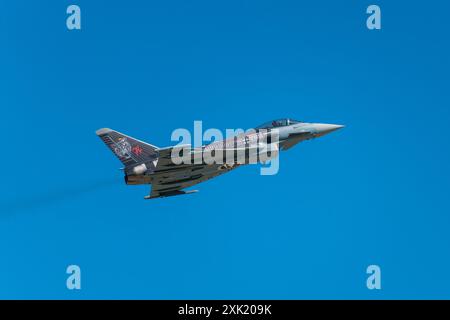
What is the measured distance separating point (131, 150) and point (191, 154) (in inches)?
119

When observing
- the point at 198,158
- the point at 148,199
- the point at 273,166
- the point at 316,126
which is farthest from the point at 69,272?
the point at 316,126

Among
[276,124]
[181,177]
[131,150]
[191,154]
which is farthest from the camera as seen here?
[276,124]

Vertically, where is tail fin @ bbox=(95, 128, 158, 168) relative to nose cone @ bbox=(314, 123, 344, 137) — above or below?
below

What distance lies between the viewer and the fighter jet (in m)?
36.2

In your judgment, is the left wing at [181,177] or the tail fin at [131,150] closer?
the tail fin at [131,150]

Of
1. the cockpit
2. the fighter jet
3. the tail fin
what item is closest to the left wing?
the fighter jet

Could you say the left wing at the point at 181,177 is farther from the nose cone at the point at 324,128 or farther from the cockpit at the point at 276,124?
the nose cone at the point at 324,128

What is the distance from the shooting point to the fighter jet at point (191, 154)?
3619cm

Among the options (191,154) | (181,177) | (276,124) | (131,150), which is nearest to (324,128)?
(276,124)

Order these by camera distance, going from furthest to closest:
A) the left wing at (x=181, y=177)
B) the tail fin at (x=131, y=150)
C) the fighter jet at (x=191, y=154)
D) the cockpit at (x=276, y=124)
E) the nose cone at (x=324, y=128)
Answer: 1. the nose cone at (x=324, y=128)
2. the cockpit at (x=276, y=124)
3. the left wing at (x=181, y=177)
4. the tail fin at (x=131, y=150)
5. the fighter jet at (x=191, y=154)

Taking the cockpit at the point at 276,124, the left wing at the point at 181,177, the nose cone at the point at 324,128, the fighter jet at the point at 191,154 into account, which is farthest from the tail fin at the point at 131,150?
the nose cone at the point at 324,128

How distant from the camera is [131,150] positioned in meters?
36.5

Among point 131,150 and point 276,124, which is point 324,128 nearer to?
point 276,124

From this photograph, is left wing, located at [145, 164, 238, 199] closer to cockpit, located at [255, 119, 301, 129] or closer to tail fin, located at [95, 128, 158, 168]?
tail fin, located at [95, 128, 158, 168]
